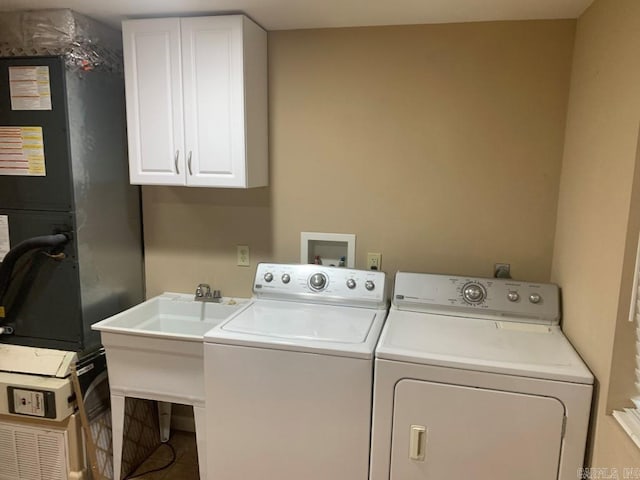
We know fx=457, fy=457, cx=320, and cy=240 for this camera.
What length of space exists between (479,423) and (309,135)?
4.90 ft

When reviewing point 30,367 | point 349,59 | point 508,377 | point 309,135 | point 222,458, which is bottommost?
point 222,458

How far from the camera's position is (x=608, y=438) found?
4.59 feet

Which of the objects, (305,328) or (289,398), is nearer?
(289,398)

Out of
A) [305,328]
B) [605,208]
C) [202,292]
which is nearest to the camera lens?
[605,208]

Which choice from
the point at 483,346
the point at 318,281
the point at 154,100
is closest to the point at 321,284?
the point at 318,281

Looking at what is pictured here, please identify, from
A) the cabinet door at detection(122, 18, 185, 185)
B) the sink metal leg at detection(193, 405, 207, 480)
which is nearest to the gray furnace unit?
the cabinet door at detection(122, 18, 185, 185)

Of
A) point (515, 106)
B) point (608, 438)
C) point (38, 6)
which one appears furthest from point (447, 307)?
point (38, 6)

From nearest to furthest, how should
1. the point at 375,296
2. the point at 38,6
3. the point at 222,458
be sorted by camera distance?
the point at 222,458 < the point at 38,6 < the point at 375,296

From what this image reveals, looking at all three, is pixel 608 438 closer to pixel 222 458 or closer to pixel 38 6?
pixel 222 458

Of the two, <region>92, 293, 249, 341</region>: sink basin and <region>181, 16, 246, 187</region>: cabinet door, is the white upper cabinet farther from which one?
<region>92, 293, 249, 341</region>: sink basin

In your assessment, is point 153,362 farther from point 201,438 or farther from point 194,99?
point 194,99

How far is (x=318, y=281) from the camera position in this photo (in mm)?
2154

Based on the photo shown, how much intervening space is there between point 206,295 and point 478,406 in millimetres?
1487

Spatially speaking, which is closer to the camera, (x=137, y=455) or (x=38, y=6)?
(x=38, y=6)
